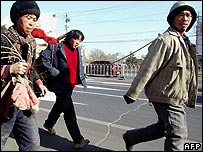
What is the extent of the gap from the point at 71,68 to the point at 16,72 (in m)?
2.04

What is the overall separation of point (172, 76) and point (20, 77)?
5.36 ft

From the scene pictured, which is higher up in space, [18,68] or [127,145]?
[18,68]

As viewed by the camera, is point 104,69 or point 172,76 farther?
point 104,69

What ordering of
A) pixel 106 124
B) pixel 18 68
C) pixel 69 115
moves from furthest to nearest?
pixel 106 124 → pixel 69 115 → pixel 18 68

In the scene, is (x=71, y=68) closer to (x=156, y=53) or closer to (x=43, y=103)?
(x=156, y=53)

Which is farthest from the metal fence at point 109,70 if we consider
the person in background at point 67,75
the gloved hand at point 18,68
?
the gloved hand at point 18,68

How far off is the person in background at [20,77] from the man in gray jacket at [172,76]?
3.82 feet

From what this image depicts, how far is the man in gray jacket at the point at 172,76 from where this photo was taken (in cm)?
347

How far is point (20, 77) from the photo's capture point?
111 inches

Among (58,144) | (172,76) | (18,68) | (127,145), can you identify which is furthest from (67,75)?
(18,68)

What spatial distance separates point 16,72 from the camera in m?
2.71

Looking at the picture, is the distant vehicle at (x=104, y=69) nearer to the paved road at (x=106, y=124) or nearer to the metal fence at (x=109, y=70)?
the metal fence at (x=109, y=70)

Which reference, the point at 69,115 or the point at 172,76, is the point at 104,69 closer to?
the point at 69,115

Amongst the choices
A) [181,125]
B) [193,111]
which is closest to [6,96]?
[181,125]
